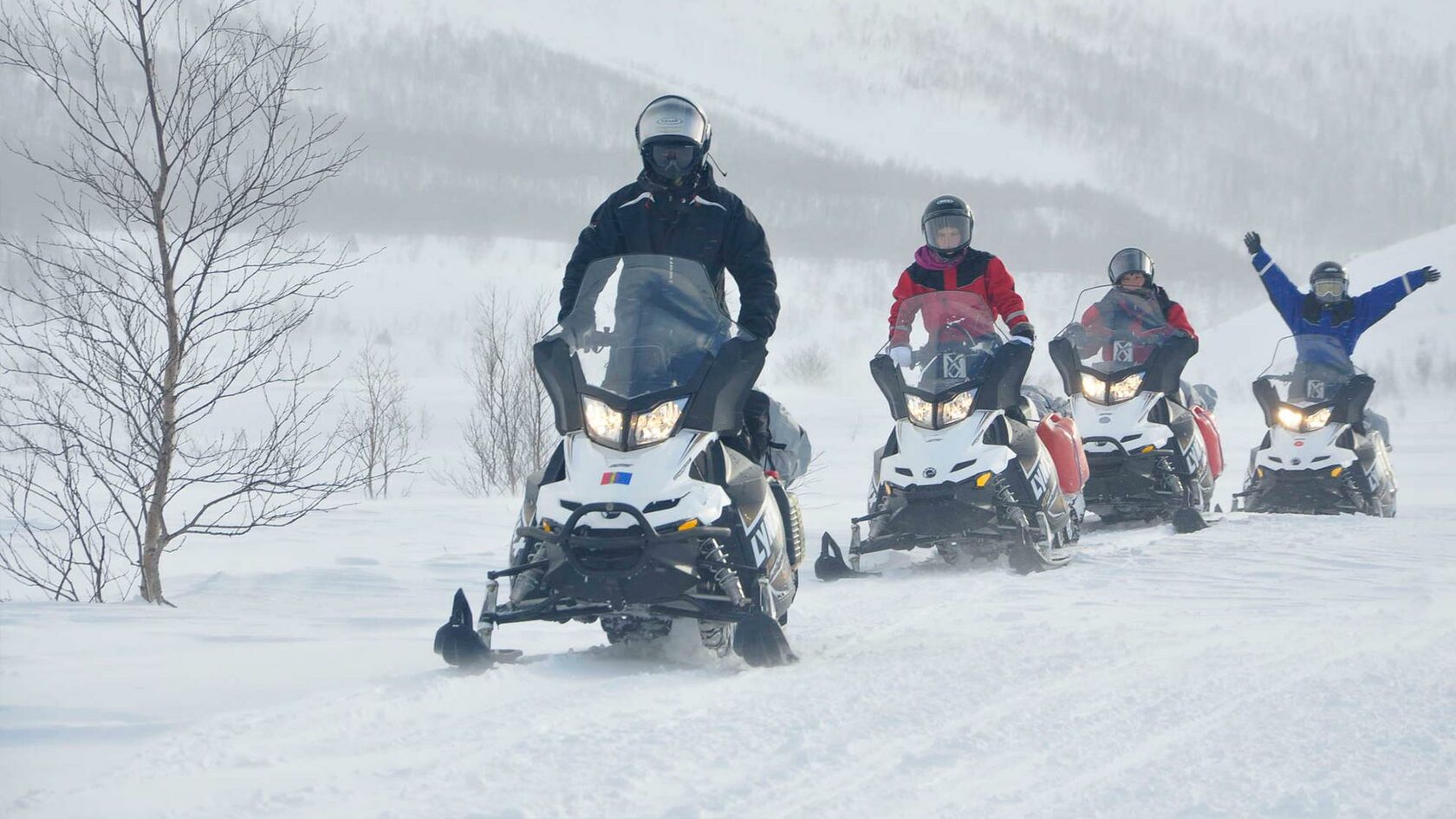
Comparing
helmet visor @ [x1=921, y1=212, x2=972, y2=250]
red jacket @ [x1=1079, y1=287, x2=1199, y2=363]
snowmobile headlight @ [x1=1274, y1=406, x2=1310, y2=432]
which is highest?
helmet visor @ [x1=921, y1=212, x2=972, y2=250]

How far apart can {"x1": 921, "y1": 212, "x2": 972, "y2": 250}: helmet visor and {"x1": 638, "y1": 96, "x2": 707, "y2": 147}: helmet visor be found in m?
3.46

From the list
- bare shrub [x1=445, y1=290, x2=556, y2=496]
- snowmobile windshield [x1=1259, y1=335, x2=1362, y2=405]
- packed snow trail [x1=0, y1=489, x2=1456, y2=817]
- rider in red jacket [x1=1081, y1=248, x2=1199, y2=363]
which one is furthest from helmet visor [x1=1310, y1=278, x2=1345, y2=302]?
bare shrub [x1=445, y1=290, x2=556, y2=496]

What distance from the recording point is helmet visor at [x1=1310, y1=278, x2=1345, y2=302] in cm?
1103

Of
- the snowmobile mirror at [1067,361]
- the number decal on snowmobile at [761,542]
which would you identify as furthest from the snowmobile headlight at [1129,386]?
the number decal on snowmobile at [761,542]

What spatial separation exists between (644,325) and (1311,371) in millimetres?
7869

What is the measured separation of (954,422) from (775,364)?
53420 millimetres

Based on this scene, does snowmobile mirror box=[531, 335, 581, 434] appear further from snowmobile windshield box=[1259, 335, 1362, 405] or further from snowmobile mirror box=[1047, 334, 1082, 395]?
snowmobile windshield box=[1259, 335, 1362, 405]

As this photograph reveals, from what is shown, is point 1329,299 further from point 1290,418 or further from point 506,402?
point 506,402

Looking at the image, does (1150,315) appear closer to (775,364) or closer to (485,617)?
(485,617)

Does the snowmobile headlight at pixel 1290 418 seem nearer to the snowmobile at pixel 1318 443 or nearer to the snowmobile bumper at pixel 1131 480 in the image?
the snowmobile at pixel 1318 443

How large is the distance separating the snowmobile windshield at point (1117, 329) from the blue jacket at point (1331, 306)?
1814mm

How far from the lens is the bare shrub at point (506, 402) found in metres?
27.6

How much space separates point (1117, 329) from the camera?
9.91 m

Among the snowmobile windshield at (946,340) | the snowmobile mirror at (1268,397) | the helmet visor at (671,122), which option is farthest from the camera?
the snowmobile mirror at (1268,397)
